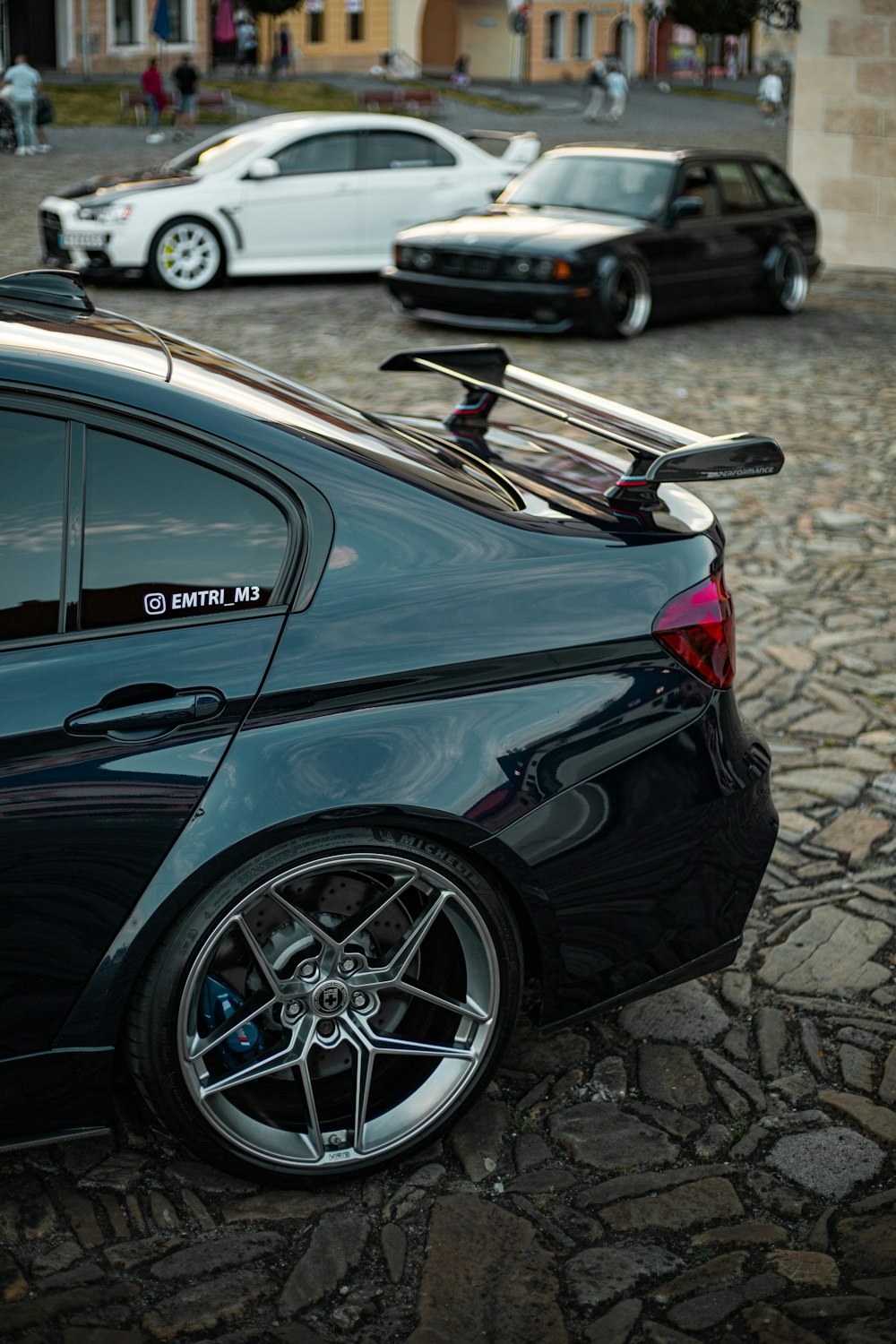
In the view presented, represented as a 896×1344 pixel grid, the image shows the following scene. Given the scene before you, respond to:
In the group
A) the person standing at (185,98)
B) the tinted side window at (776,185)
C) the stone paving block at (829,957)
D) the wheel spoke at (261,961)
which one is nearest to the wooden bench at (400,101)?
the person standing at (185,98)

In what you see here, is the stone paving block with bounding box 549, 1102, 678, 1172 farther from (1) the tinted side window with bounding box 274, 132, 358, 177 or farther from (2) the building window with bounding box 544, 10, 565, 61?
(2) the building window with bounding box 544, 10, 565, 61

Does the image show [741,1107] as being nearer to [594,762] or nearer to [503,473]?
[594,762]

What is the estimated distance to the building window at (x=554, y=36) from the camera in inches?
2667

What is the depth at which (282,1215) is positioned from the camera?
2.86 metres

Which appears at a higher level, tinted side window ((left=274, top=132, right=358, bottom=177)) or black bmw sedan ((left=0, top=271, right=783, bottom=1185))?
tinted side window ((left=274, top=132, right=358, bottom=177))

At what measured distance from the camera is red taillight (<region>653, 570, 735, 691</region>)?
3.03 meters

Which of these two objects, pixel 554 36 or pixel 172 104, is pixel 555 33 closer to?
pixel 554 36

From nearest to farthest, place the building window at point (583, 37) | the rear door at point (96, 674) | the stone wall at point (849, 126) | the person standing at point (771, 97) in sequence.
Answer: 1. the rear door at point (96, 674)
2. the stone wall at point (849, 126)
3. the person standing at point (771, 97)
4. the building window at point (583, 37)

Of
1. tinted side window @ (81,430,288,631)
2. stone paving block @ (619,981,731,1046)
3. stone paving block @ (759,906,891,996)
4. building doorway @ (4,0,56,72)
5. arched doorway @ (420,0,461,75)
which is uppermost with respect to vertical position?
arched doorway @ (420,0,461,75)

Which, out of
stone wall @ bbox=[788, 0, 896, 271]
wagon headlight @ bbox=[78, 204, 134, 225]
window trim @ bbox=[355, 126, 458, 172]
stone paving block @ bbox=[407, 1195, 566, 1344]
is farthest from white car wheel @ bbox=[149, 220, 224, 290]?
stone paving block @ bbox=[407, 1195, 566, 1344]

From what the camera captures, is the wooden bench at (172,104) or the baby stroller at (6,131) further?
the wooden bench at (172,104)

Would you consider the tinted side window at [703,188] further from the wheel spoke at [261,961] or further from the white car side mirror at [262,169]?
the wheel spoke at [261,961]

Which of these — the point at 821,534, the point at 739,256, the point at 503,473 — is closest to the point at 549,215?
the point at 739,256

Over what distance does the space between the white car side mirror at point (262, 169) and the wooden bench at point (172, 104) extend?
70.9 feet
